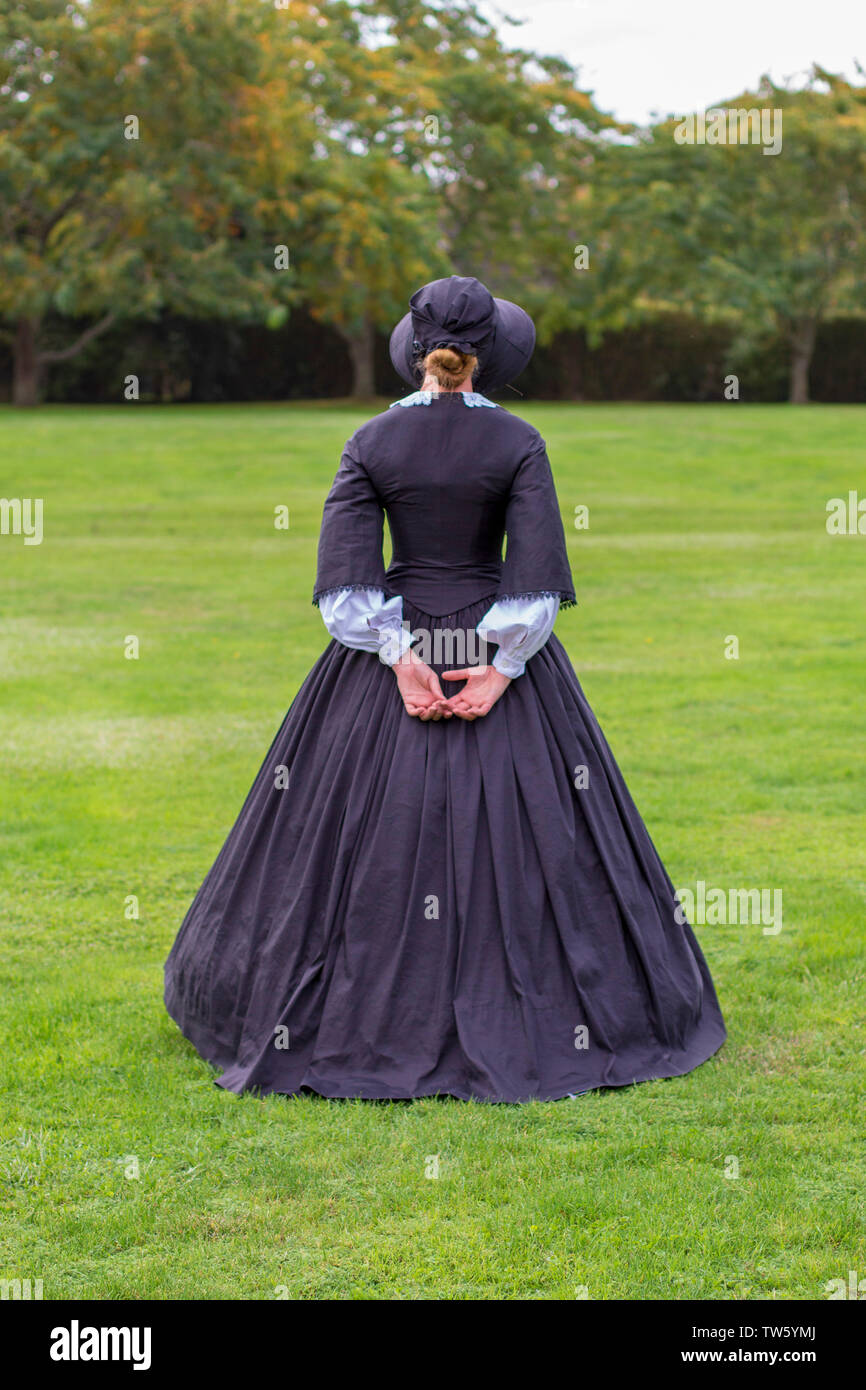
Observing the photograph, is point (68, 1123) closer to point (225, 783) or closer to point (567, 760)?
point (567, 760)

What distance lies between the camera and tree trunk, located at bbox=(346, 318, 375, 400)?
1373 inches

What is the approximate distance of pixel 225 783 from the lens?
7449mm

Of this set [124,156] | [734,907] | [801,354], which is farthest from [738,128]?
[734,907]

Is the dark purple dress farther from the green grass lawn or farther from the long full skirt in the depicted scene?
the green grass lawn

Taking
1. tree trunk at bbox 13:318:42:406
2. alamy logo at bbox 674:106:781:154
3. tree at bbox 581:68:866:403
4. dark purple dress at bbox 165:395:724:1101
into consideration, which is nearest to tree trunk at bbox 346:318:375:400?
tree at bbox 581:68:866:403

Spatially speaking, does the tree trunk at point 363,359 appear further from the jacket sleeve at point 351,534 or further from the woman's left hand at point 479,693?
the woman's left hand at point 479,693

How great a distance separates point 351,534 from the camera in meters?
4.11

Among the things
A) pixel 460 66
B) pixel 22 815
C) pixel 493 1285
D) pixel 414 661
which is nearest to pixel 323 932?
pixel 414 661

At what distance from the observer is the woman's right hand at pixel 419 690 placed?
4.00 metres

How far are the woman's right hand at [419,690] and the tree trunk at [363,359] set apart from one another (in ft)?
103

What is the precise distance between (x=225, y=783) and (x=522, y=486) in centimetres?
375
